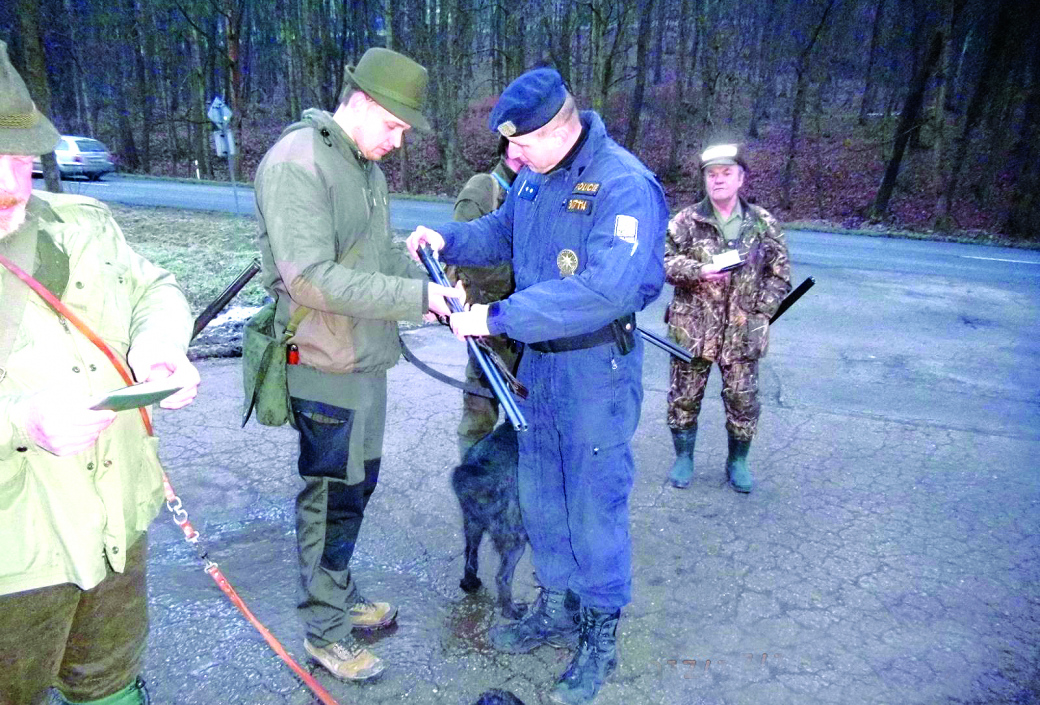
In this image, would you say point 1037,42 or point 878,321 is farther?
point 1037,42

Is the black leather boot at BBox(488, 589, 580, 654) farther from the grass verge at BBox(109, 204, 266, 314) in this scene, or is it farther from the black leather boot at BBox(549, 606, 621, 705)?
the grass verge at BBox(109, 204, 266, 314)

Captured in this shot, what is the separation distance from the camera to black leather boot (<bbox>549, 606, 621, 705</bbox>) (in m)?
2.56

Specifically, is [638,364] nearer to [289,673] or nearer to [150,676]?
[289,673]

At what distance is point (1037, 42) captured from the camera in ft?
61.3

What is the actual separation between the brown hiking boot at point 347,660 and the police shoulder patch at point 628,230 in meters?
1.76

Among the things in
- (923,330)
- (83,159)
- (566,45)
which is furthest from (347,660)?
(566,45)

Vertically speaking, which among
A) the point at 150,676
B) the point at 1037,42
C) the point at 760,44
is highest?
the point at 760,44

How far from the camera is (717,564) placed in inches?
132

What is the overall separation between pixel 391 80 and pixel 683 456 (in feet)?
8.86

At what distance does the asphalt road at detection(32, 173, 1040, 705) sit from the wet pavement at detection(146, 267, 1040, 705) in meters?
0.01

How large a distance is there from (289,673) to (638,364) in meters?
1.73

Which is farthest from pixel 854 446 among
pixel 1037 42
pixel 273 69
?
pixel 273 69

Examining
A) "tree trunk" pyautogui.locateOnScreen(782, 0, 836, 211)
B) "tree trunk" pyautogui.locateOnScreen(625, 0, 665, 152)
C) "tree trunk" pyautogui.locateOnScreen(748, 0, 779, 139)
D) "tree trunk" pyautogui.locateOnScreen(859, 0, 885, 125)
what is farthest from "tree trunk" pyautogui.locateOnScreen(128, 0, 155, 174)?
"tree trunk" pyautogui.locateOnScreen(859, 0, 885, 125)

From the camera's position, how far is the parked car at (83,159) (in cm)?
2167
